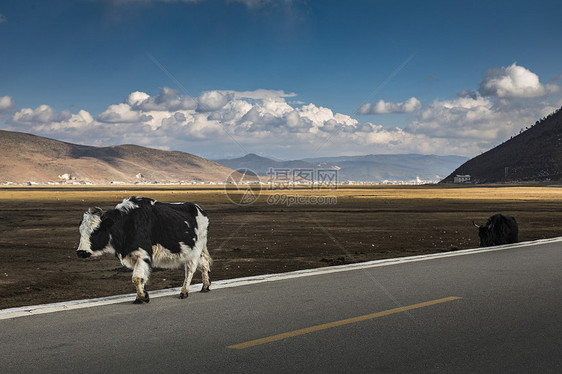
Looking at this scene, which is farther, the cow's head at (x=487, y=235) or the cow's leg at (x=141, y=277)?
the cow's head at (x=487, y=235)

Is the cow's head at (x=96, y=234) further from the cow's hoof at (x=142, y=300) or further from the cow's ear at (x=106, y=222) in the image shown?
the cow's hoof at (x=142, y=300)

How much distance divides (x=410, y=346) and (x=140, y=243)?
14.3 feet

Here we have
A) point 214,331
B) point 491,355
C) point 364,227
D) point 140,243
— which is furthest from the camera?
point 364,227

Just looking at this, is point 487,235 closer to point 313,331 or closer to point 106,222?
point 313,331

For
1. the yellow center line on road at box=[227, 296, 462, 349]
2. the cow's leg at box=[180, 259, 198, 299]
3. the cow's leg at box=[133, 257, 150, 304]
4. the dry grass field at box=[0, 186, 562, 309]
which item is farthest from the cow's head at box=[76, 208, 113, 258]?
the yellow center line on road at box=[227, 296, 462, 349]

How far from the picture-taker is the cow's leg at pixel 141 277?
8227 millimetres

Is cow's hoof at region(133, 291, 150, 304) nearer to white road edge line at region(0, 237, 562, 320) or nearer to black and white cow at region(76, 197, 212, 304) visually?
black and white cow at region(76, 197, 212, 304)

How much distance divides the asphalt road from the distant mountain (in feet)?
486

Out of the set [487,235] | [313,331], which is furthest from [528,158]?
[313,331]

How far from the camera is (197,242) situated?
30.2 feet

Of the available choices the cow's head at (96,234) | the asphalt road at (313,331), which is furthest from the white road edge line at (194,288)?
the cow's head at (96,234)

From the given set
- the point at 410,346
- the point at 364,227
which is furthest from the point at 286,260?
the point at 364,227

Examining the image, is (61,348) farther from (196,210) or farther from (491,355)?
(491,355)

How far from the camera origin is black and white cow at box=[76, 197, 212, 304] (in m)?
8.38
